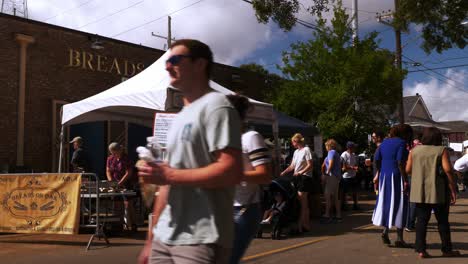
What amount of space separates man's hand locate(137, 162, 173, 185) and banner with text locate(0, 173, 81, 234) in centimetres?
667

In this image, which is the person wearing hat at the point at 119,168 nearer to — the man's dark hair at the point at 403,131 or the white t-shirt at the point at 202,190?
the man's dark hair at the point at 403,131

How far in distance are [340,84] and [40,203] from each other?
13.5 metres

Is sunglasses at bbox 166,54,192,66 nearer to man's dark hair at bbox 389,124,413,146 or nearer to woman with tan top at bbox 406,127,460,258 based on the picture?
woman with tan top at bbox 406,127,460,258

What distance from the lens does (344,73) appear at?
20109 millimetres

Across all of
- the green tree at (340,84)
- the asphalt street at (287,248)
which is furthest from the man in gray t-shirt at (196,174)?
the green tree at (340,84)

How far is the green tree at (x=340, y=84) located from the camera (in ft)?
65.1

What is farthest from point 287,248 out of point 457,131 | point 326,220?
point 457,131

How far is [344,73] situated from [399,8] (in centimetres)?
841

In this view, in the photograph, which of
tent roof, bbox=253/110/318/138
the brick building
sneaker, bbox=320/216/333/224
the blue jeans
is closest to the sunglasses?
the blue jeans

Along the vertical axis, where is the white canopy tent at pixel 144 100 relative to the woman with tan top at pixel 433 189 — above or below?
above

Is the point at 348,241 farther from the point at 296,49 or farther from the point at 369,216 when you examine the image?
the point at 296,49

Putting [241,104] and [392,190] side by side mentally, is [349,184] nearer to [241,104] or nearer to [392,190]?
[392,190]

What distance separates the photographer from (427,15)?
11.3 meters

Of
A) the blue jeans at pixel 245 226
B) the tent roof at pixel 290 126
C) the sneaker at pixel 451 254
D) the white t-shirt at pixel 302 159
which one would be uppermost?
the tent roof at pixel 290 126
